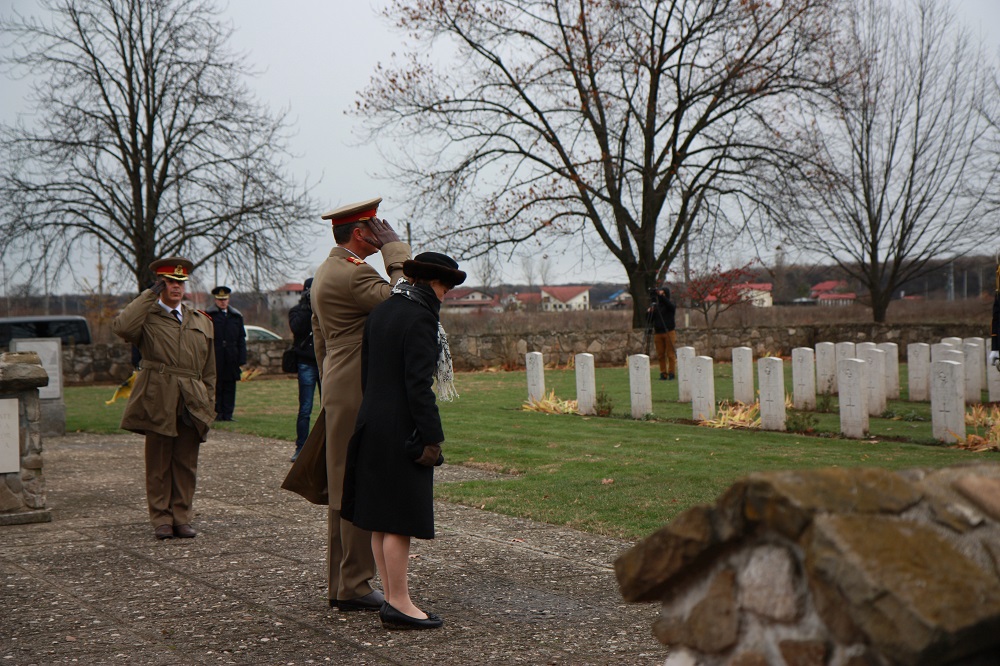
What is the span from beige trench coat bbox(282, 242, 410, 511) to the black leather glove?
52cm

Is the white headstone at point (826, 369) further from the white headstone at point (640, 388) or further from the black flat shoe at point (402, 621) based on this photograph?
the black flat shoe at point (402, 621)

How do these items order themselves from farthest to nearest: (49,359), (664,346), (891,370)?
(664,346)
(891,370)
(49,359)

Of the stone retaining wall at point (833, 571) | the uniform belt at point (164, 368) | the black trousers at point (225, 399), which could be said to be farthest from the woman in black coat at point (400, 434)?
the black trousers at point (225, 399)

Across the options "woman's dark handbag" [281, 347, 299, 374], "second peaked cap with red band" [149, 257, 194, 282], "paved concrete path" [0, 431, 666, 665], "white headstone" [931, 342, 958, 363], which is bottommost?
"paved concrete path" [0, 431, 666, 665]

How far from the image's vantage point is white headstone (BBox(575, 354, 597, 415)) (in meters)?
14.9

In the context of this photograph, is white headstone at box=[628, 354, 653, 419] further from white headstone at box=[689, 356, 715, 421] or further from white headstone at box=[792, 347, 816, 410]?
white headstone at box=[792, 347, 816, 410]

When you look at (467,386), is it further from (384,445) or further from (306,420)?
(384,445)

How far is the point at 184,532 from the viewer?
6.80 meters

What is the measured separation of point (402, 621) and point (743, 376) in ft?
35.9

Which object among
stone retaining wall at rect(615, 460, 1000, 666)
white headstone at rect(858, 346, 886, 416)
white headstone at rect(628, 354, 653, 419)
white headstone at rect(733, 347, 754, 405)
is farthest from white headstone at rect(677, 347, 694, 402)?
stone retaining wall at rect(615, 460, 1000, 666)

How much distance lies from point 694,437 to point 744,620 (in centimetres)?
954

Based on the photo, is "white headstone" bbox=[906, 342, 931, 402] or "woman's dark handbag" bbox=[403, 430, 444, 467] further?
"white headstone" bbox=[906, 342, 931, 402]

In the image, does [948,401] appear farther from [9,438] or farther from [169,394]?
[9,438]

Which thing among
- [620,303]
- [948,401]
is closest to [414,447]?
[948,401]
